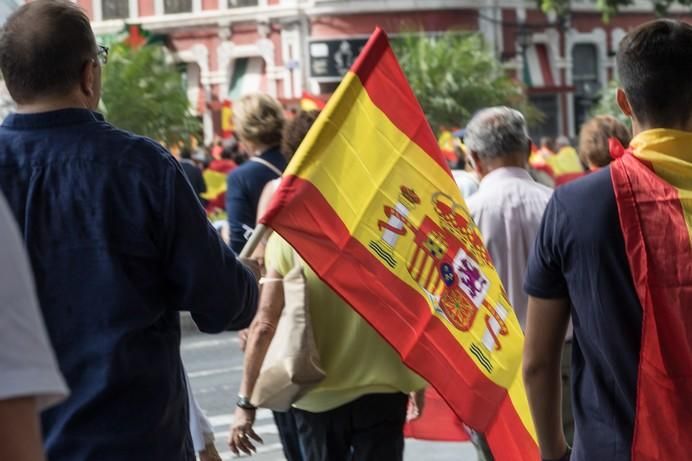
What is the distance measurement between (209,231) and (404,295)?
99 cm

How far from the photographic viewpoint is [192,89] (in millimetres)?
53094

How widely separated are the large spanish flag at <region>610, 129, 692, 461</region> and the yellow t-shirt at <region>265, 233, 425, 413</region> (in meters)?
1.85

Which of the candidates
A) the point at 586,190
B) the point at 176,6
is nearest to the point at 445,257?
the point at 586,190

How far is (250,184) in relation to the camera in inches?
296

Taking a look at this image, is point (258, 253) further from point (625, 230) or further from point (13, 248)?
point (13, 248)

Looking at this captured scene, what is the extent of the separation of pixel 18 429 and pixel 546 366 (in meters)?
2.11

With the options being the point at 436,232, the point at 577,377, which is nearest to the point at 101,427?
the point at 577,377

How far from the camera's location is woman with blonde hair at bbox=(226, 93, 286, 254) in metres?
7.41

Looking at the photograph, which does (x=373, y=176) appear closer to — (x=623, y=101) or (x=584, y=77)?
(x=623, y=101)

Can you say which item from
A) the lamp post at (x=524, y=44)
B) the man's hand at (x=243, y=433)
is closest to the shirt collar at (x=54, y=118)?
the man's hand at (x=243, y=433)

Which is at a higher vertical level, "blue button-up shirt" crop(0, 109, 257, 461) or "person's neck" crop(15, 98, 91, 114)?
"person's neck" crop(15, 98, 91, 114)

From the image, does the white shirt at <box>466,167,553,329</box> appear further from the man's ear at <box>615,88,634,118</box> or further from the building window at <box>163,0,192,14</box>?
the building window at <box>163,0,192,14</box>

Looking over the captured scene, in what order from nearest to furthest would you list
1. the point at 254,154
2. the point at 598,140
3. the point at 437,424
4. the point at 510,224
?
1. the point at 510,224
2. the point at 437,424
3. the point at 598,140
4. the point at 254,154

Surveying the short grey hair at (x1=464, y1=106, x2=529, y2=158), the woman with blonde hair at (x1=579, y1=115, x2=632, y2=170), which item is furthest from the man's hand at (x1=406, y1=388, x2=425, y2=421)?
the woman with blonde hair at (x1=579, y1=115, x2=632, y2=170)
